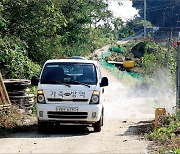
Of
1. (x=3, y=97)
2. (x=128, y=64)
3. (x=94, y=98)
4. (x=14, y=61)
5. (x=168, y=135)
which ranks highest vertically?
(x=14, y=61)

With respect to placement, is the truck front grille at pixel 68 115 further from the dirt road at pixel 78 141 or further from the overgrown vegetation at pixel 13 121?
the overgrown vegetation at pixel 13 121

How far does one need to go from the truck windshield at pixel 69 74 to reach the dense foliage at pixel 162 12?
48431mm

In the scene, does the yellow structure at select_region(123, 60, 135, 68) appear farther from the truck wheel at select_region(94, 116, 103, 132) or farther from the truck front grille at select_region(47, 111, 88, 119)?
the truck front grille at select_region(47, 111, 88, 119)

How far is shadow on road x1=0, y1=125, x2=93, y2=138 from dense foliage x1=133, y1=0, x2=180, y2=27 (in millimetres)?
48187

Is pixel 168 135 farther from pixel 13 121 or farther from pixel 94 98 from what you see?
pixel 13 121

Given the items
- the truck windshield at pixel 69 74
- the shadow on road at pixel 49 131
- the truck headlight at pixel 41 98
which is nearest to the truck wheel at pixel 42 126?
the shadow on road at pixel 49 131

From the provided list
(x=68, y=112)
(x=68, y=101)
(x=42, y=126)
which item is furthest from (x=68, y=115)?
(x=42, y=126)

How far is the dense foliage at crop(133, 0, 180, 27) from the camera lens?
217 feet

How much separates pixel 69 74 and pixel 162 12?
60.6m

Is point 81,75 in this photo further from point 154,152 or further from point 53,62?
point 154,152

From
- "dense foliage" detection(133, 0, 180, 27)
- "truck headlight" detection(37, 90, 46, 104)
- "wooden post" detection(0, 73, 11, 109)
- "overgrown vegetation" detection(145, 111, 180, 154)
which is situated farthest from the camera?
"dense foliage" detection(133, 0, 180, 27)

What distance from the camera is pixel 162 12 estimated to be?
73500 mm

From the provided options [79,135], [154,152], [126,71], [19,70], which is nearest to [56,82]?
[79,135]

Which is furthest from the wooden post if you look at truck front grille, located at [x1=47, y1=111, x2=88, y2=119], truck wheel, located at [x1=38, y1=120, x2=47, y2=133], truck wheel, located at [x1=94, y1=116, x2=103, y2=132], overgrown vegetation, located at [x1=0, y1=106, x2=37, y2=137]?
truck wheel, located at [x1=94, y1=116, x2=103, y2=132]
